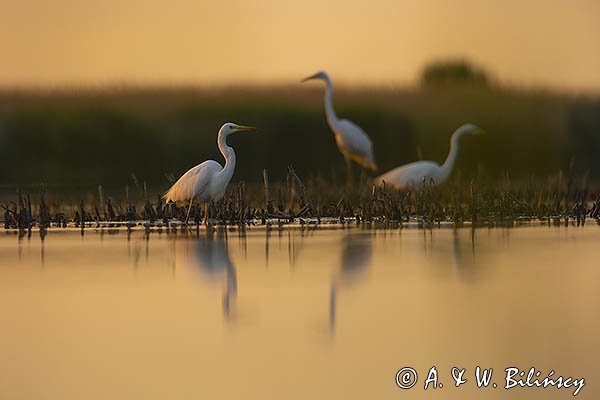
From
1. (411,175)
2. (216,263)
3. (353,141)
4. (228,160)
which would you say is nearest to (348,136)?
(353,141)

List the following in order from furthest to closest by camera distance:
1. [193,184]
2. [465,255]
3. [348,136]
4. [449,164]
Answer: [348,136] → [449,164] → [193,184] → [465,255]

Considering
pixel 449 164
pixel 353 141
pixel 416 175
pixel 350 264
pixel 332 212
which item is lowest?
pixel 350 264

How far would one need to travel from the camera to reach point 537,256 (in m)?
7.96

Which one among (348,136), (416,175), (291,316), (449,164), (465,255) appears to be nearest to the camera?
(291,316)

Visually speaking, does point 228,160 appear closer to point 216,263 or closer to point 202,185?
point 202,185

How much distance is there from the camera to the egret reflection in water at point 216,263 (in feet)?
20.5

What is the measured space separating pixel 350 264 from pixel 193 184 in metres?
2.90

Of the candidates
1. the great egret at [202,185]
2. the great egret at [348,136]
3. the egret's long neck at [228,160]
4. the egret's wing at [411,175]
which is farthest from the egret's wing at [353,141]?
the great egret at [202,185]

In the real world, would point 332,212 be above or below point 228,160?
below

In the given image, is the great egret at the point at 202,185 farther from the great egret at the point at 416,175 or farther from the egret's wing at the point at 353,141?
the egret's wing at the point at 353,141

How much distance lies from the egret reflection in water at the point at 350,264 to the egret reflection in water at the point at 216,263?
1.55 ft

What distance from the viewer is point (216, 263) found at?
7766mm

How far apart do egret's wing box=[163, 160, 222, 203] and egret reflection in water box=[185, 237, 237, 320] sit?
3.22ft

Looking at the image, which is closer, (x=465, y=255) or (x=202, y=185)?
(x=465, y=255)
